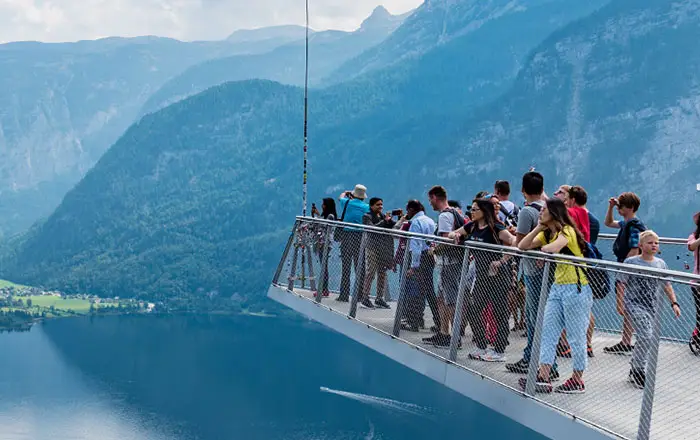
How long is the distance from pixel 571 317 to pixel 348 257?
5.84 m

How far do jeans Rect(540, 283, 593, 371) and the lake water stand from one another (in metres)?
79.6

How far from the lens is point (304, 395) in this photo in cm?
10325

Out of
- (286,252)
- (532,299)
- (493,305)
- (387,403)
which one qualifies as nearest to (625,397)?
(532,299)

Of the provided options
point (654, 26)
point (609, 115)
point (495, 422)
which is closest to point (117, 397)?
point (495, 422)

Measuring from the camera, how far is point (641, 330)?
6.88 meters

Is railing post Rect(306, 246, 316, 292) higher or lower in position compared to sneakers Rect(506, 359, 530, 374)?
lower

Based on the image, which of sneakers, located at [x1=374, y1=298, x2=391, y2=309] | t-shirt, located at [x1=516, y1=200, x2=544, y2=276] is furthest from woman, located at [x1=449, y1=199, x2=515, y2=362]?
sneakers, located at [x1=374, y1=298, x2=391, y2=309]

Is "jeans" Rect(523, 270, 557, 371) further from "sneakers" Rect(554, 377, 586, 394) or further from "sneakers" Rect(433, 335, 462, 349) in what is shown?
"sneakers" Rect(433, 335, 462, 349)

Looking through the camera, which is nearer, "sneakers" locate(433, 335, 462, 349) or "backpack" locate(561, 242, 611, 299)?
"backpack" locate(561, 242, 611, 299)

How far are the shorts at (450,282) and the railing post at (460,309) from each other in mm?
140

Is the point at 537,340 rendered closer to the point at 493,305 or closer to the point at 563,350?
the point at 563,350

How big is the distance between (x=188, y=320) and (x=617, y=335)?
179m

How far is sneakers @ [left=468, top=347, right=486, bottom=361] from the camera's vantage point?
943 cm

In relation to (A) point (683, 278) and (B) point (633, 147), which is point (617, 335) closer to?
(A) point (683, 278)
